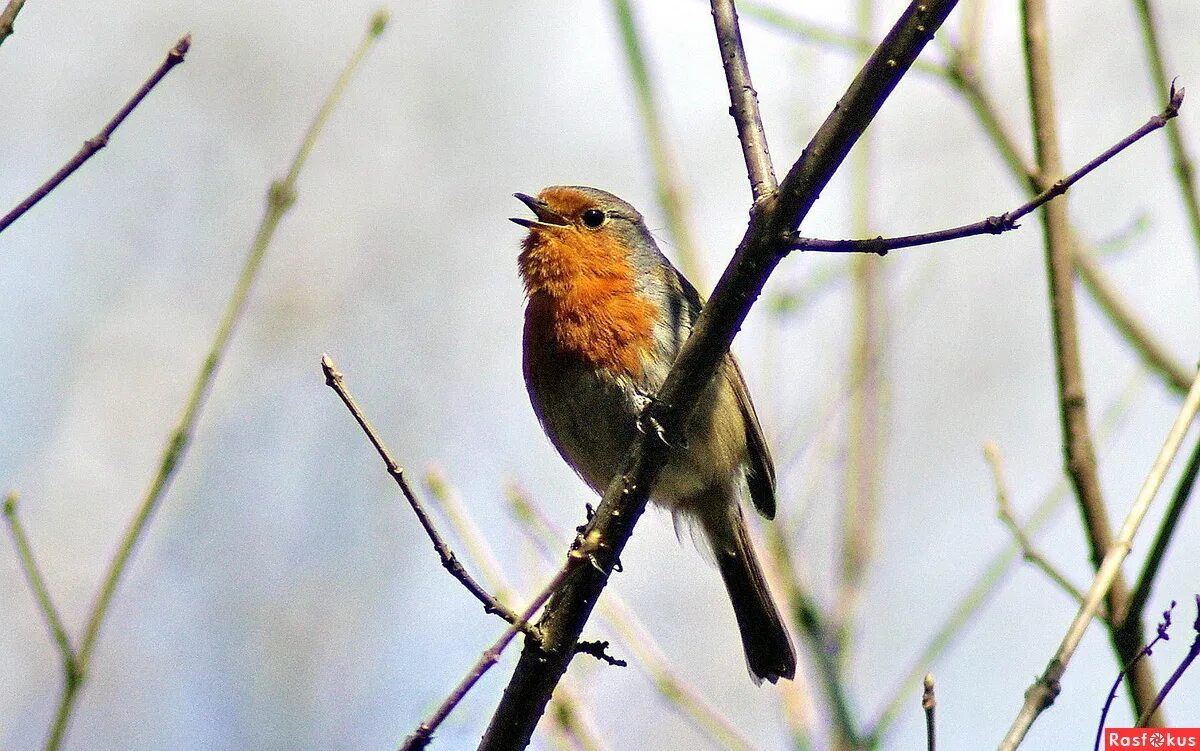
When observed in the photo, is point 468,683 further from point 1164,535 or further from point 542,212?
point 542,212

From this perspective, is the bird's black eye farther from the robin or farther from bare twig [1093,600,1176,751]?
bare twig [1093,600,1176,751]

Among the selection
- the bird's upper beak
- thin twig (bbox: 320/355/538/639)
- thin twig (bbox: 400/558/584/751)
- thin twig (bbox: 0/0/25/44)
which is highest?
the bird's upper beak

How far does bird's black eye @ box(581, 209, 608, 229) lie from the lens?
5.71 meters

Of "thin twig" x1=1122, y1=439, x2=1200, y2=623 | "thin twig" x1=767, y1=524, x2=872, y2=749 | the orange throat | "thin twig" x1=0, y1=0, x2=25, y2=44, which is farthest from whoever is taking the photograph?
the orange throat

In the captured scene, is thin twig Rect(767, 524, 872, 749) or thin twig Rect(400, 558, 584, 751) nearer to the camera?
thin twig Rect(400, 558, 584, 751)

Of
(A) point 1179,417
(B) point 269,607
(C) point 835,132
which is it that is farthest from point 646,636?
(B) point 269,607

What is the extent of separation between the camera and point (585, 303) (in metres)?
5.08

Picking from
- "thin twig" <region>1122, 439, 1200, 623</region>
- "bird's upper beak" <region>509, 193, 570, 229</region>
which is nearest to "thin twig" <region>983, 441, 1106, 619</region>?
"thin twig" <region>1122, 439, 1200, 623</region>

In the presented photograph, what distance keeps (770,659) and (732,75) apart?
123 inches

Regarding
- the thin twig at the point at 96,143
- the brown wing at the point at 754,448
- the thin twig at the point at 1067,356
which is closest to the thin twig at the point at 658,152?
the brown wing at the point at 754,448

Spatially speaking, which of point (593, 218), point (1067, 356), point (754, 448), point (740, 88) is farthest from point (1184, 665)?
point (593, 218)

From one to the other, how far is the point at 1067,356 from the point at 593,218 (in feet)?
7.64

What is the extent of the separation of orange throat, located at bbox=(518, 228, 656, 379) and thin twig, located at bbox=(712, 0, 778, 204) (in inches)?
56.3

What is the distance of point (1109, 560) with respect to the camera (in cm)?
344
